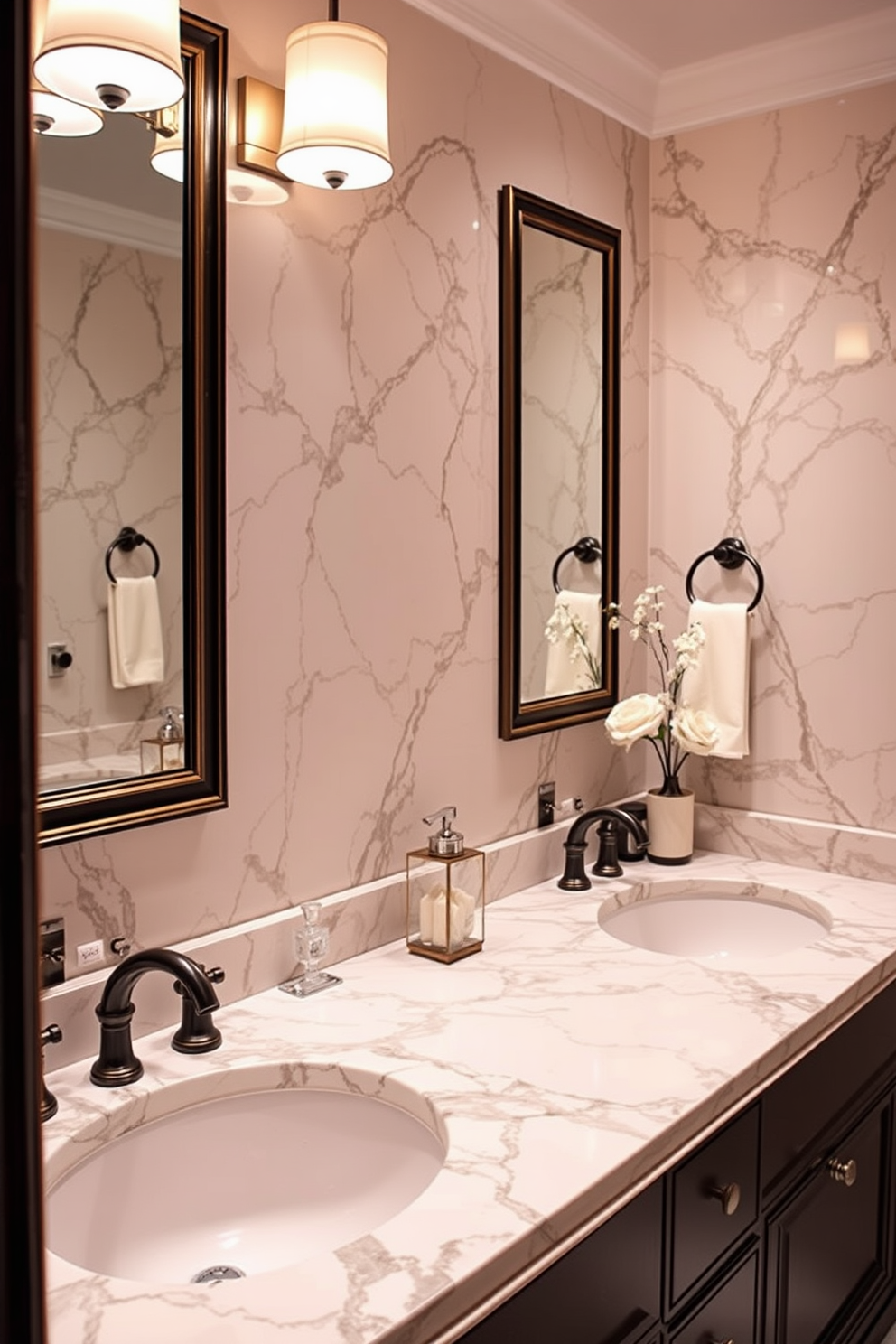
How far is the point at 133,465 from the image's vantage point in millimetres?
1538

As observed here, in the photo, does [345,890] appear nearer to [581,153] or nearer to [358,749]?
[358,749]

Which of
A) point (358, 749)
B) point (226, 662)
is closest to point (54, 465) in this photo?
point (226, 662)

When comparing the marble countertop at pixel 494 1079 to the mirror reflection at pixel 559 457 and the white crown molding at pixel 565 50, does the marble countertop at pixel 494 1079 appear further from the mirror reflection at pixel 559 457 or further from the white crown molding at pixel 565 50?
the white crown molding at pixel 565 50

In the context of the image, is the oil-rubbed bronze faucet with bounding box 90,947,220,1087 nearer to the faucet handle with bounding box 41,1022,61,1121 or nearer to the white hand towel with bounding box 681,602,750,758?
the faucet handle with bounding box 41,1022,61,1121

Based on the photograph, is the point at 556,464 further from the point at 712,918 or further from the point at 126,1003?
the point at 126,1003

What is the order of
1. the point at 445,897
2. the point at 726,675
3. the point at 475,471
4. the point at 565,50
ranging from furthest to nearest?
1. the point at 726,675
2. the point at 565,50
3. the point at 475,471
4. the point at 445,897

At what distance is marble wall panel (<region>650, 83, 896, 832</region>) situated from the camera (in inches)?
93.2

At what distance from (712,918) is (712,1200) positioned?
0.90 m

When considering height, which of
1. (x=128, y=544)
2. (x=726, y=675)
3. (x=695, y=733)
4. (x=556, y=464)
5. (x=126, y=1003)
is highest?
(x=556, y=464)

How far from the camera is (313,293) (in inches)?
71.3

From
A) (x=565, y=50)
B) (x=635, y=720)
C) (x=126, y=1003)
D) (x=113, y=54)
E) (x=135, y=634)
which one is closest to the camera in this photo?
(x=113, y=54)

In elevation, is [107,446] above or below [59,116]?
below

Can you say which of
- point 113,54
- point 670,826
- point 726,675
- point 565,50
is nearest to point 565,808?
point 670,826

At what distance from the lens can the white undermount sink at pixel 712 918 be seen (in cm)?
229
